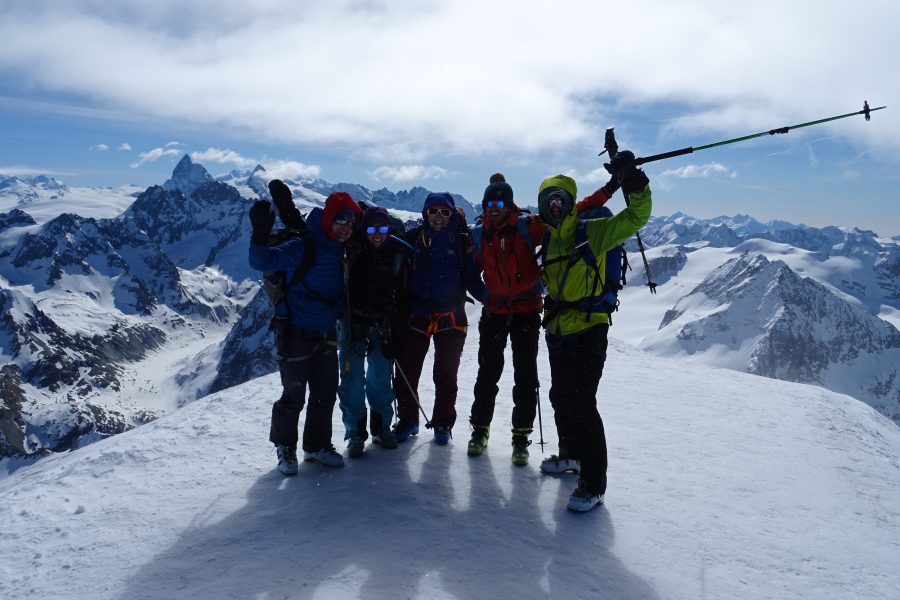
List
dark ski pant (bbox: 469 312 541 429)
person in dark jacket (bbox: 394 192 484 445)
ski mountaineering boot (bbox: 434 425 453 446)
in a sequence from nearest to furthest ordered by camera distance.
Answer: dark ski pant (bbox: 469 312 541 429), person in dark jacket (bbox: 394 192 484 445), ski mountaineering boot (bbox: 434 425 453 446)

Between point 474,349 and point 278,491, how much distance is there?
32.5 feet

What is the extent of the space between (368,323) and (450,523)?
112 inches

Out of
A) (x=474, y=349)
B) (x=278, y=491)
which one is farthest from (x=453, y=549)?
(x=474, y=349)

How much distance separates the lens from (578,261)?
22.3ft

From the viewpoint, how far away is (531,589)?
518cm

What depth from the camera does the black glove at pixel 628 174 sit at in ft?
20.4

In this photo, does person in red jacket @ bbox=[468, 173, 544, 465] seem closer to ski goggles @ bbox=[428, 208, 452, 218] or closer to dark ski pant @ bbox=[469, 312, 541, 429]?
dark ski pant @ bbox=[469, 312, 541, 429]

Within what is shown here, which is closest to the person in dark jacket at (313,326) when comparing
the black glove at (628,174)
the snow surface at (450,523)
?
the snow surface at (450,523)

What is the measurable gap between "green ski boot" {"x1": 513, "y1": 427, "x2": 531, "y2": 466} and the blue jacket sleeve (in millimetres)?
3787

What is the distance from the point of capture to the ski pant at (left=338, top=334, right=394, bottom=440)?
311 inches

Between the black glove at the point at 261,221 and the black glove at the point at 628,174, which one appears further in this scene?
the black glove at the point at 261,221

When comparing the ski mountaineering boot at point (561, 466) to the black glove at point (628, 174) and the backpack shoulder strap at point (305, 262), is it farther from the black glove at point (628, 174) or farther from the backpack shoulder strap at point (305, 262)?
the backpack shoulder strap at point (305, 262)

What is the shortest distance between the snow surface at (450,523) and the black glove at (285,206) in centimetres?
325

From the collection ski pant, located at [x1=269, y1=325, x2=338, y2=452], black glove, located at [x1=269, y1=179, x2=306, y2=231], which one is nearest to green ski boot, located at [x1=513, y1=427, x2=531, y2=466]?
ski pant, located at [x1=269, y1=325, x2=338, y2=452]
